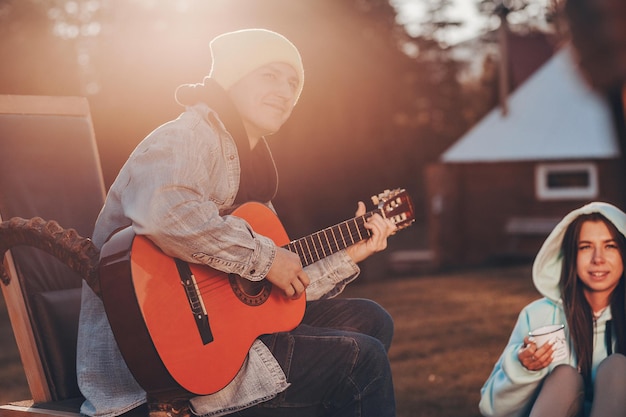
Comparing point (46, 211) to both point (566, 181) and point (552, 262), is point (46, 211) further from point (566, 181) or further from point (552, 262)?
point (566, 181)

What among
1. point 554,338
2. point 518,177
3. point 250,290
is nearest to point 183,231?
point 250,290

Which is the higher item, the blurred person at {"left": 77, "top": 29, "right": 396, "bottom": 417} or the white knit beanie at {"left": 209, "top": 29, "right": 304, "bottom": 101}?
the white knit beanie at {"left": 209, "top": 29, "right": 304, "bottom": 101}

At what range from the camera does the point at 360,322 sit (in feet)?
8.88

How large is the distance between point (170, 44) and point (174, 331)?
412 inches

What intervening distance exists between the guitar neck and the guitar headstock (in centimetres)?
3

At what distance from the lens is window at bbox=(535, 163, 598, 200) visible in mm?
15586

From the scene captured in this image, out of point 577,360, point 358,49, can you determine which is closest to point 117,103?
point 358,49

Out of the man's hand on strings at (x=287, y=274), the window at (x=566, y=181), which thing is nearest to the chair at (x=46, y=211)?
the man's hand on strings at (x=287, y=274)

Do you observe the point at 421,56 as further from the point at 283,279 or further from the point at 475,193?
the point at 283,279

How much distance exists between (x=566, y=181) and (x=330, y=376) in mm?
14622

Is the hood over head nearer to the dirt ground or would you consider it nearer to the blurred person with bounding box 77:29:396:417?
the blurred person with bounding box 77:29:396:417

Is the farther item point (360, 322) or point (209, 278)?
point (360, 322)

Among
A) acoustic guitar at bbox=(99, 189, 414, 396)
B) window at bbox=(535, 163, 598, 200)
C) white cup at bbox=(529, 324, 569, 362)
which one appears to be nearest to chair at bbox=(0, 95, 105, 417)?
acoustic guitar at bbox=(99, 189, 414, 396)

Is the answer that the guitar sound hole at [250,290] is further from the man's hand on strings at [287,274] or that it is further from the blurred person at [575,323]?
the blurred person at [575,323]
